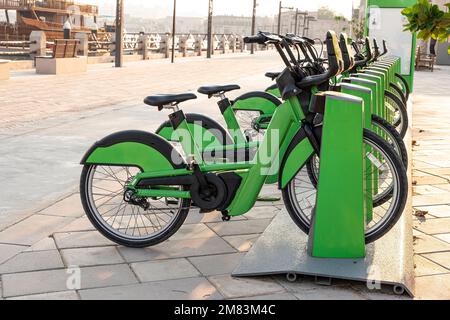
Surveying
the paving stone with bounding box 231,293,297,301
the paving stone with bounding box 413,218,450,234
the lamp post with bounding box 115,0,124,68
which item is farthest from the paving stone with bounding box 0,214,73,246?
the lamp post with bounding box 115,0,124,68

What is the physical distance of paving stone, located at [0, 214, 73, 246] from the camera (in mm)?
4234

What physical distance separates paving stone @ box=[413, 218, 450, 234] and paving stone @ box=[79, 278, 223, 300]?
1858 mm

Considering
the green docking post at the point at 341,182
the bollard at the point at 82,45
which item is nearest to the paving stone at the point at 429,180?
the green docking post at the point at 341,182

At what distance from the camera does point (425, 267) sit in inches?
153

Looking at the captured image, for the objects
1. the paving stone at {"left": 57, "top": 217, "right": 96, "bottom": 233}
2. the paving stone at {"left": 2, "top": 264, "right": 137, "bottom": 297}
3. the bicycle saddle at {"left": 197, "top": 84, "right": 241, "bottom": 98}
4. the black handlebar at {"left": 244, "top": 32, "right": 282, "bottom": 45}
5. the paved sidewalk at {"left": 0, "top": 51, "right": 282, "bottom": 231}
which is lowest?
the paved sidewalk at {"left": 0, "top": 51, "right": 282, "bottom": 231}

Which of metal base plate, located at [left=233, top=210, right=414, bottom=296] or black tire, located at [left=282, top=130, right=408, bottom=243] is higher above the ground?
black tire, located at [left=282, top=130, right=408, bottom=243]

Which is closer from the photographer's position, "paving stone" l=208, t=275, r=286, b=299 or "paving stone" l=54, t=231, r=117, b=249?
"paving stone" l=208, t=275, r=286, b=299

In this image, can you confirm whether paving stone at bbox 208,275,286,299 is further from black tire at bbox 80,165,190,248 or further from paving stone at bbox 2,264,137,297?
black tire at bbox 80,165,190,248

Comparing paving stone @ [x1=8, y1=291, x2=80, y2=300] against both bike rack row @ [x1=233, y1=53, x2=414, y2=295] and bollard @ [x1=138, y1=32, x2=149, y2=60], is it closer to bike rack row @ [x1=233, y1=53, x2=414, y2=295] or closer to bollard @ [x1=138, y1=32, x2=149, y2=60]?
bike rack row @ [x1=233, y1=53, x2=414, y2=295]

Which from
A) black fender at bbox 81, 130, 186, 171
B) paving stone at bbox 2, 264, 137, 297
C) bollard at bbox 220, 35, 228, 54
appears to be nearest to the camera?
paving stone at bbox 2, 264, 137, 297

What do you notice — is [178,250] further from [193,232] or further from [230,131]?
[230,131]

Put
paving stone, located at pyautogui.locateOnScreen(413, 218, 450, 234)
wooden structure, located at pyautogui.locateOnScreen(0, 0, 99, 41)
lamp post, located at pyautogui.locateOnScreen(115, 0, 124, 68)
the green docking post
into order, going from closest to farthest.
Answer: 1. the green docking post
2. paving stone, located at pyautogui.locateOnScreen(413, 218, 450, 234)
3. lamp post, located at pyautogui.locateOnScreen(115, 0, 124, 68)
4. wooden structure, located at pyautogui.locateOnScreen(0, 0, 99, 41)

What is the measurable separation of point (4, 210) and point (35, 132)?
3.70 m
